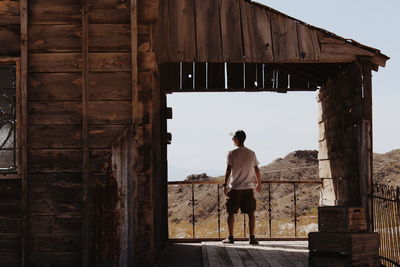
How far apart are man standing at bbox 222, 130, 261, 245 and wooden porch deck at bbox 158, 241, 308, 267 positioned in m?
0.65

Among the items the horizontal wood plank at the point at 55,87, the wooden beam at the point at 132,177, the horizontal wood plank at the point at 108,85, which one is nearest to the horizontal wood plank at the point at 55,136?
the horizontal wood plank at the point at 55,87

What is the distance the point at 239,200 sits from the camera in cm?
1090

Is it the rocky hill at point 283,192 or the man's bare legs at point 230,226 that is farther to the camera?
the rocky hill at point 283,192

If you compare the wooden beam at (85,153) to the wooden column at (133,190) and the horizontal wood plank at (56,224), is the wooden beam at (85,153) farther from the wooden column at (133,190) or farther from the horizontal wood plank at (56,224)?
the wooden column at (133,190)

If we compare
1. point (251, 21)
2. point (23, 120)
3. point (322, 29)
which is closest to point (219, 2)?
point (251, 21)

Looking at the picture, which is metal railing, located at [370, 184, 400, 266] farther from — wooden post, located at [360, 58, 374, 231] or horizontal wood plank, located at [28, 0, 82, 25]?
horizontal wood plank, located at [28, 0, 82, 25]

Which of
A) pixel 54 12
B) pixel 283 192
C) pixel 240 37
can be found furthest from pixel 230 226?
pixel 283 192

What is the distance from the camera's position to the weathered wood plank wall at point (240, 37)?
8711 millimetres

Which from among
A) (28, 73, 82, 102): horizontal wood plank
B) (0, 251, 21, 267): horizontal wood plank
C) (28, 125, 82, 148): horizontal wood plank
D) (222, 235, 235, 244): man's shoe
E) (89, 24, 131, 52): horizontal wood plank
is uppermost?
(89, 24, 131, 52): horizontal wood plank

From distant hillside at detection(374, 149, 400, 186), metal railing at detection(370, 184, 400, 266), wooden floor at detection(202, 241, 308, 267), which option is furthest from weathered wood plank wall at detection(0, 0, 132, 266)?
distant hillside at detection(374, 149, 400, 186)

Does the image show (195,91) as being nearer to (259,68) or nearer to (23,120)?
(259,68)

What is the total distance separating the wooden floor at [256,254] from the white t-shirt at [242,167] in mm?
1130

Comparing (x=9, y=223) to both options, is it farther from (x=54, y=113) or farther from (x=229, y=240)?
(x=229, y=240)

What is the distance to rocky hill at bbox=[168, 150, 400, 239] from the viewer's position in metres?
27.6
